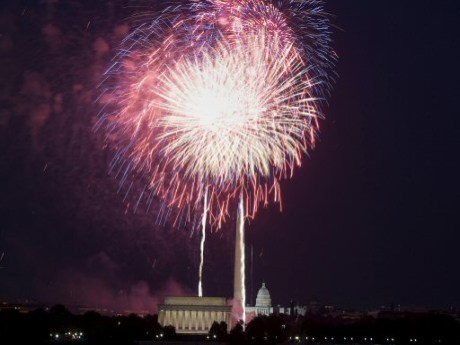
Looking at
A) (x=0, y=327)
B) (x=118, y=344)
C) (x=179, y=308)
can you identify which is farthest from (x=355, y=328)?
(x=0, y=327)

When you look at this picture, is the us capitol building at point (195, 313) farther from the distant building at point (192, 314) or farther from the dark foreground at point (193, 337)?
the dark foreground at point (193, 337)

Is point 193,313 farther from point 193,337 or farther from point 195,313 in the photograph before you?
point 193,337

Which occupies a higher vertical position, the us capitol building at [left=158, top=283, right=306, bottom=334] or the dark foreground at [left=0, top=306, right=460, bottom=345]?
the us capitol building at [left=158, top=283, right=306, bottom=334]

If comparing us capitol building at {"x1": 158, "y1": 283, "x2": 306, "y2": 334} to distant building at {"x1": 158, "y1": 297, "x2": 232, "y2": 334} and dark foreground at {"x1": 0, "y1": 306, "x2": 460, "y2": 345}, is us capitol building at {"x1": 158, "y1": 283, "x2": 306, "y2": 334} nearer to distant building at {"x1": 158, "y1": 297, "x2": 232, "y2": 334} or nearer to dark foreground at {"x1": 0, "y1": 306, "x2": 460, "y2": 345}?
distant building at {"x1": 158, "y1": 297, "x2": 232, "y2": 334}

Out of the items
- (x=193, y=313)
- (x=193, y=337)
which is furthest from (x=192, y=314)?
(x=193, y=337)

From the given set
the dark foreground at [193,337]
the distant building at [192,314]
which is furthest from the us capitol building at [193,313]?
the dark foreground at [193,337]

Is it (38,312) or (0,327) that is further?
(38,312)

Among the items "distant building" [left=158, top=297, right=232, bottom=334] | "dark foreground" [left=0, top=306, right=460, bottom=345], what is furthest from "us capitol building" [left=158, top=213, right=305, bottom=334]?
"dark foreground" [left=0, top=306, right=460, bottom=345]

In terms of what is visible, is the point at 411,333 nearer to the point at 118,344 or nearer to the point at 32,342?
the point at 118,344
